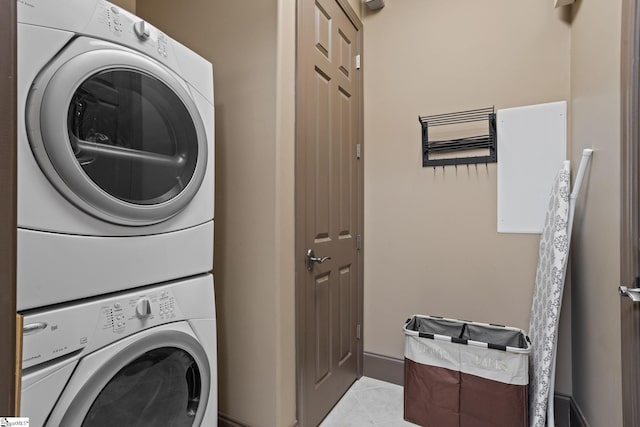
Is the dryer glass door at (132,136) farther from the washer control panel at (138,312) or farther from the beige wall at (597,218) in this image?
the beige wall at (597,218)

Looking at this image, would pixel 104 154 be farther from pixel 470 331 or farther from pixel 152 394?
pixel 470 331

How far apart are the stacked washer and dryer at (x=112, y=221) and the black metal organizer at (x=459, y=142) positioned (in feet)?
4.68

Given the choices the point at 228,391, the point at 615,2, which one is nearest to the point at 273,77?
the point at 615,2

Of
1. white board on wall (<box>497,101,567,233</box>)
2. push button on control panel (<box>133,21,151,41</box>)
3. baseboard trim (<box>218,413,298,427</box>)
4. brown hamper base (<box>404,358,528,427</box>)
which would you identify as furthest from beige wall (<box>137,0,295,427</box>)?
white board on wall (<box>497,101,567,233</box>)

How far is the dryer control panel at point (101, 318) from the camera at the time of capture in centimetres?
77

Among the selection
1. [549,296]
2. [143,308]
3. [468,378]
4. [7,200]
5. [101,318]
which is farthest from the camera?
[468,378]

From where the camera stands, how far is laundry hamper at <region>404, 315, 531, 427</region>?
1600 millimetres

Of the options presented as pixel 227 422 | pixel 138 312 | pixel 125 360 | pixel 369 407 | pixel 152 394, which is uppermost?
pixel 138 312

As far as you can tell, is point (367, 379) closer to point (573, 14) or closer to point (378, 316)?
point (378, 316)

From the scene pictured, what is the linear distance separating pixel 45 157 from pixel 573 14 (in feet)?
7.95

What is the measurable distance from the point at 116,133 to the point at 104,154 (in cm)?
8

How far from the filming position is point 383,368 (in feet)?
7.52

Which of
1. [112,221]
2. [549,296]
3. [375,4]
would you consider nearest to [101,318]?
[112,221]

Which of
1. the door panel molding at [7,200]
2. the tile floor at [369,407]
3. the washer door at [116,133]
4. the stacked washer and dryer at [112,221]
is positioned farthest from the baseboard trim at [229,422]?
the door panel molding at [7,200]
